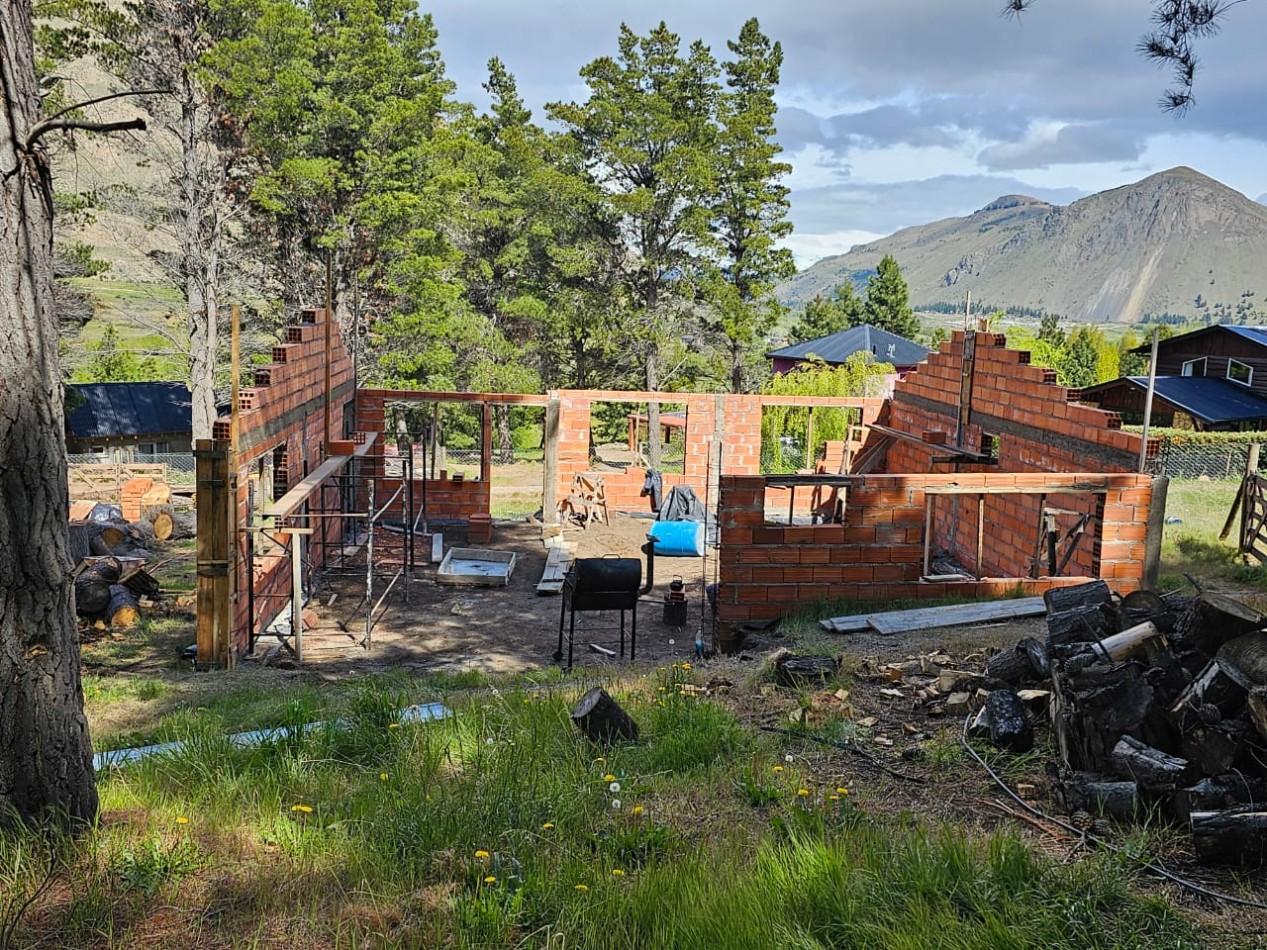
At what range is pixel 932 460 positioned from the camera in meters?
14.9

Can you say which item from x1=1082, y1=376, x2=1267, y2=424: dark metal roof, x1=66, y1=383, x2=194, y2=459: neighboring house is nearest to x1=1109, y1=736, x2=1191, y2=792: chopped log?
x1=1082, y1=376, x2=1267, y2=424: dark metal roof

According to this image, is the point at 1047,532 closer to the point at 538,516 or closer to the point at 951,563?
the point at 951,563

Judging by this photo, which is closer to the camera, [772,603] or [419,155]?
[772,603]

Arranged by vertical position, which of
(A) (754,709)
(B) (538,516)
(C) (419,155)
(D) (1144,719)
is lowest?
(B) (538,516)

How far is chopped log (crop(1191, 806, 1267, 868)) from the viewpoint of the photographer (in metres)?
3.75

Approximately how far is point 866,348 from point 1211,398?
1436 centimetres

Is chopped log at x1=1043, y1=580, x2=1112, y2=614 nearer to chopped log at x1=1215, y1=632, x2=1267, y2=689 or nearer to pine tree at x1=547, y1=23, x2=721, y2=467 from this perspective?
chopped log at x1=1215, y1=632, x2=1267, y2=689

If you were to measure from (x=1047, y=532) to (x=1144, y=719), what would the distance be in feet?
20.4

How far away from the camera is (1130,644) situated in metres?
5.62

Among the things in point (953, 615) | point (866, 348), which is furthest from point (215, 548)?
point (866, 348)

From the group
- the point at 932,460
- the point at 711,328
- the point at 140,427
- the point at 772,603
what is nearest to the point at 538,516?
the point at 932,460

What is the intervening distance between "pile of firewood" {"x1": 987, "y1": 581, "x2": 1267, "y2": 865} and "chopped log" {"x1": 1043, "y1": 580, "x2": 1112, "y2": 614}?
3.09ft

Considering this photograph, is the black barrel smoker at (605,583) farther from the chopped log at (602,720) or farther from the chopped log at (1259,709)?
the chopped log at (1259,709)

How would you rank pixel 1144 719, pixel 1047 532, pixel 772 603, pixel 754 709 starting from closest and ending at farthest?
pixel 1144 719
pixel 754 709
pixel 772 603
pixel 1047 532
